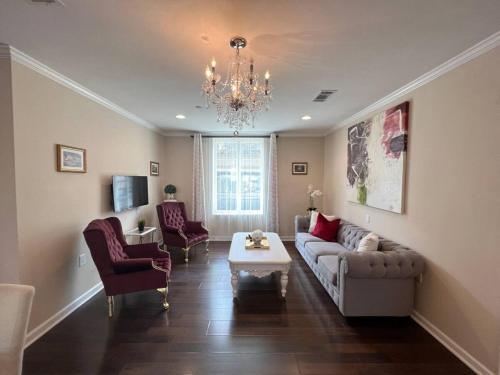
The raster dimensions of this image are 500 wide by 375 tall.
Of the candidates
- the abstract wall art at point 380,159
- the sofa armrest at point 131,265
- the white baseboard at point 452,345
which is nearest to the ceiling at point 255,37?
the abstract wall art at point 380,159

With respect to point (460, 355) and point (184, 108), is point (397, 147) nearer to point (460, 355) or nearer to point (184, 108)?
point (460, 355)

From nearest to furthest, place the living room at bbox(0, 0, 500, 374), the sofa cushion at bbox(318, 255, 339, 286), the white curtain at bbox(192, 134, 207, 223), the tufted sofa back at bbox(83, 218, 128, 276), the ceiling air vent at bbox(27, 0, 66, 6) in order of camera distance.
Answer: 1. the ceiling air vent at bbox(27, 0, 66, 6)
2. the living room at bbox(0, 0, 500, 374)
3. the tufted sofa back at bbox(83, 218, 128, 276)
4. the sofa cushion at bbox(318, 255, 339, 286)
5. the white curtain at bbox(192, 134, 207, 223)

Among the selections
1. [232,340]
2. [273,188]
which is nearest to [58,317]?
[232,340]

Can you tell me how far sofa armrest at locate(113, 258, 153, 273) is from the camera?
8.38ft

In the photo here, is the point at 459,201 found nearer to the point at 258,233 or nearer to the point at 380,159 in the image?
the point at 380,159

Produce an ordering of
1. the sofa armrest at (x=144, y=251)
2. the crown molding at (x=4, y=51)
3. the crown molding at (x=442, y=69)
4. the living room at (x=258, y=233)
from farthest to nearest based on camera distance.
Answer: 1. the sofa armrest at (x=144, y=251)
2. the crown molding at (x=4, y=51)
3. the crown molding at (x=442, y=69)
4. the living room at (x=258, y=233)

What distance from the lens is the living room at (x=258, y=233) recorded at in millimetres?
1637

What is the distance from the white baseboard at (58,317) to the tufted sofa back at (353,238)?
11.7 ft

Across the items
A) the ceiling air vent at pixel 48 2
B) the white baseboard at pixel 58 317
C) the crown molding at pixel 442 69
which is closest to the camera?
the ceiling air vent at pixel 48 2

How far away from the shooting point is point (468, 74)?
1.96m

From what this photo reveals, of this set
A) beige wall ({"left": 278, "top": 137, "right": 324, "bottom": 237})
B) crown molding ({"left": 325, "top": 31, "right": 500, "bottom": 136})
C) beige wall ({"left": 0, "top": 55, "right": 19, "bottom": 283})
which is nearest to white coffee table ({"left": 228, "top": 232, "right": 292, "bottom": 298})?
beige wall ({"left": 0, "top": 55, "right": 19, "bottom": 283})

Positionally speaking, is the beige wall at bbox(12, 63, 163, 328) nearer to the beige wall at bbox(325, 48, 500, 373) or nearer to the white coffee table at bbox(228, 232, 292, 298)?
the white coffee table at bbox(228, 232, 292, 298)

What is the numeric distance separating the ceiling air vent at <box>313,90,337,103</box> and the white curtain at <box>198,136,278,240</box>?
7.72 feet

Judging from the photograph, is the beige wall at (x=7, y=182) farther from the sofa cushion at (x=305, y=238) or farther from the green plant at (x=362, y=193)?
the green plant at (x=362, y=193)
